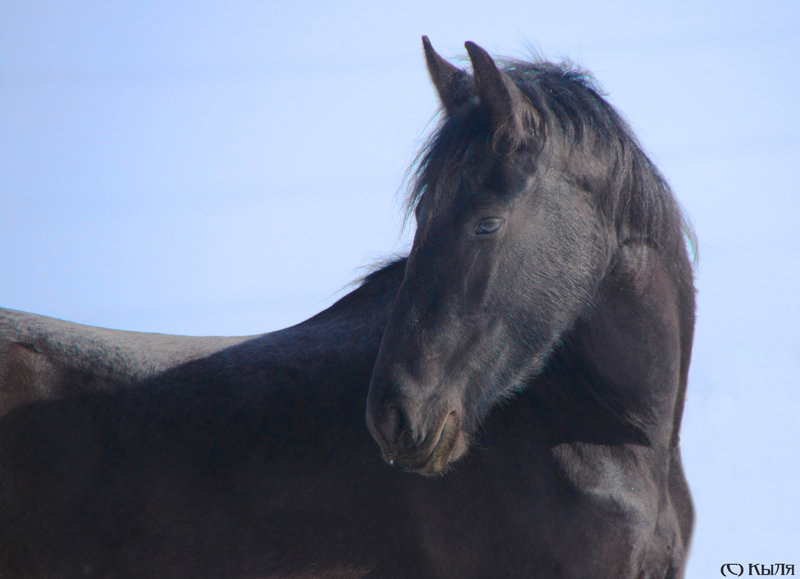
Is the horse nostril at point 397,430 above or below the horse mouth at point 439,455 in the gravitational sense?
above

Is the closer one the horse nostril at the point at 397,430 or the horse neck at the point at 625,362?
the horse nostril at the point at 397,430

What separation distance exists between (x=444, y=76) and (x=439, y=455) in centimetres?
157

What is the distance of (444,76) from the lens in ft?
10.4

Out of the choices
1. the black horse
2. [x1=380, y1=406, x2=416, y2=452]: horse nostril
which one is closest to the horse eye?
the black horse

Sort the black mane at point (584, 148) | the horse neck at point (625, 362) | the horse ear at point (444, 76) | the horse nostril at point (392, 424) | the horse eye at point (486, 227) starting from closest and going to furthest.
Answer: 1. the horse nostril at point (392, 424)
2. the horse eye at point (486, 227)
3. the black mane at point (584, 148)
4. the horse neck at point (625, 362)
5. the horse ear at point (444, 76)

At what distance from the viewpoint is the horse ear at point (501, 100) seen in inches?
108

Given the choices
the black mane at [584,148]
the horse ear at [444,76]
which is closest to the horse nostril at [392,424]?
the black mane at [584,148]

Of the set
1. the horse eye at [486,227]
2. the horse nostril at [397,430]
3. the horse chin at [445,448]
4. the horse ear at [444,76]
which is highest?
the horse ear at [444,76]

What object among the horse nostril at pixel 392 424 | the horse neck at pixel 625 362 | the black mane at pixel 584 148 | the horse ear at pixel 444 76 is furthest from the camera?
the horse ear at pixel 444 76

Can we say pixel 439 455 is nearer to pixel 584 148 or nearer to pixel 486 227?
pixel 486 227

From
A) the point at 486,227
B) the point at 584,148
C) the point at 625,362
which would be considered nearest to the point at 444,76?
the point at 584,148

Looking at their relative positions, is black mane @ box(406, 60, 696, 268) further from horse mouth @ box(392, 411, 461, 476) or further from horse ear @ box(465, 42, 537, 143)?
horse mouth @ box(392, 411, 461, 476)

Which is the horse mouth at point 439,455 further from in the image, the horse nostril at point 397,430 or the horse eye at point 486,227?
the horse eye at point 486,227

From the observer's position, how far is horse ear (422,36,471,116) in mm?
3141
